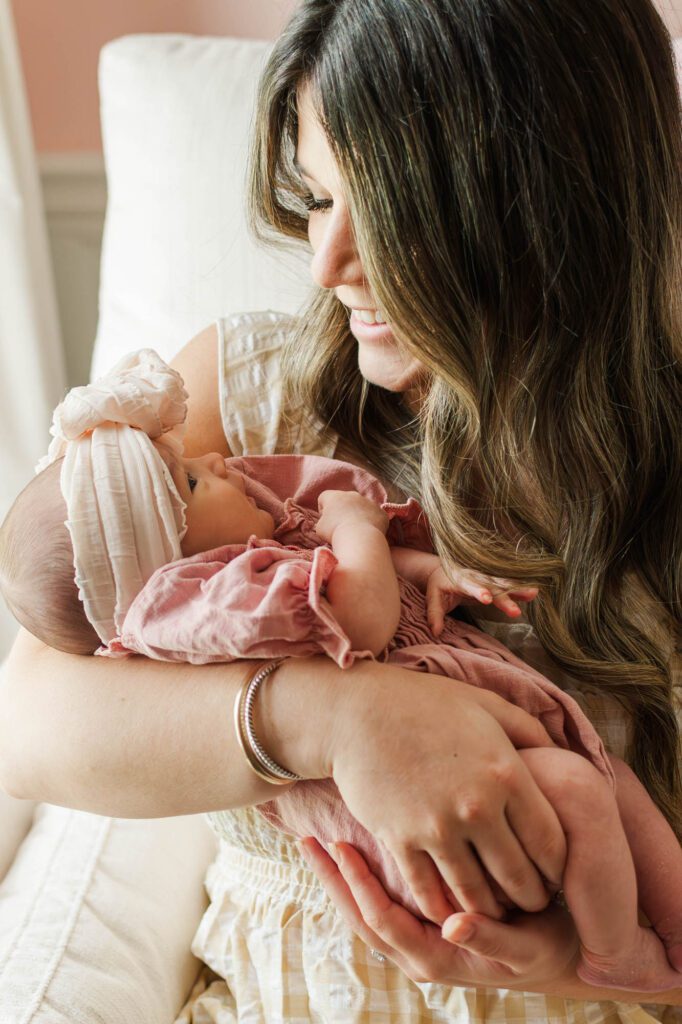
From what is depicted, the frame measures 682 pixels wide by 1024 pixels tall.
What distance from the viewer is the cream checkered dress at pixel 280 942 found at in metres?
1.02

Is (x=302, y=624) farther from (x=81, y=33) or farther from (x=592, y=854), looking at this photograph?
(x=81, y=33)

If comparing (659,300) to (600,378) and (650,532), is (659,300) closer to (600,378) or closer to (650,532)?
(600,378)

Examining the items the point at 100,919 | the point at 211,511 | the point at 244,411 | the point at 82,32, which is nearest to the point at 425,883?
the point at 211,511

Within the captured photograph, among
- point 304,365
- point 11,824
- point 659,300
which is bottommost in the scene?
point 11,824

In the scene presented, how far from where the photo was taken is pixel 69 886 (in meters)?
1.16

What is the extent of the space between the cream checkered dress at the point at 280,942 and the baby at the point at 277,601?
0.50ft

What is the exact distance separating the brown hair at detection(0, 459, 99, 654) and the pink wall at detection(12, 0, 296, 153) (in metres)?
1.24

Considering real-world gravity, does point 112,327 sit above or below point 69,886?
above

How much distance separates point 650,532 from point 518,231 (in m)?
0.38

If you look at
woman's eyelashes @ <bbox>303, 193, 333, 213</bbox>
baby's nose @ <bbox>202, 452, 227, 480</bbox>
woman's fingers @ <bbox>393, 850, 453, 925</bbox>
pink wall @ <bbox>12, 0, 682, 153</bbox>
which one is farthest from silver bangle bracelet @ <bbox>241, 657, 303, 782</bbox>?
pink wall @ <bbox>12, 0, 682, 153</bbox>

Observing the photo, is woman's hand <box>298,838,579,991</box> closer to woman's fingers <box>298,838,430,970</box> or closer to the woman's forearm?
woman's fingers <box>298,838,430,970</box>

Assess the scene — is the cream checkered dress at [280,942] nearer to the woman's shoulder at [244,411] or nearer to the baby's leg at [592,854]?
the woman's shoulder at [244,411]

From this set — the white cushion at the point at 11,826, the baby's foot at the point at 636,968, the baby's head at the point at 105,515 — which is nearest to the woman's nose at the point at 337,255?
the baby's head at the point at 105,515

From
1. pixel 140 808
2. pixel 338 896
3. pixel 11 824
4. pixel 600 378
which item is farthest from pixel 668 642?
pixel 11 824
